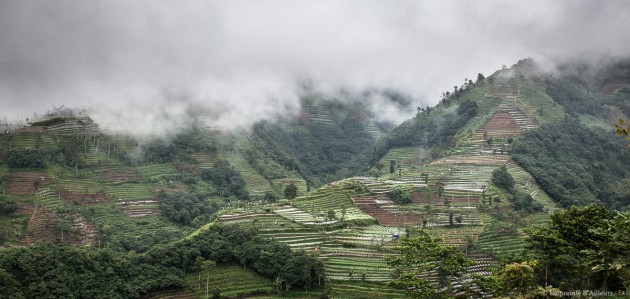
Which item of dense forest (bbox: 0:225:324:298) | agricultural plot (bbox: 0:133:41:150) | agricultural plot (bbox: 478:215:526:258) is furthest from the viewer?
agricultural plot (bbox: 0:133:41:150)

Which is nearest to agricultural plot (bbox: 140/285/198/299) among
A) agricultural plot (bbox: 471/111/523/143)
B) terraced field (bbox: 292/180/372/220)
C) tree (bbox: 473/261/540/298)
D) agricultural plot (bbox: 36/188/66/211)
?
terraced field (bbox: 292/180/372/220)

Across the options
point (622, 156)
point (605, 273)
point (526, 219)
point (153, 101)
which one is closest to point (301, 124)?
point (153, 101)

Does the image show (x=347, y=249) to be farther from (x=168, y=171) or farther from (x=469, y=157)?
(x=168, y=171)

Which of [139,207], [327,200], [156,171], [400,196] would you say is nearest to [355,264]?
[327,200]

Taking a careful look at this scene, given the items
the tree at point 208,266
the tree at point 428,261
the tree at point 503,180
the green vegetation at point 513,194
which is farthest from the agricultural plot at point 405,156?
the tree at point 428,261

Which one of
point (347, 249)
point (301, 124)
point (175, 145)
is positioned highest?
point (301, 124)

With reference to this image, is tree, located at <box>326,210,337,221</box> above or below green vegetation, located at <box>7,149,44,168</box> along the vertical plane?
below

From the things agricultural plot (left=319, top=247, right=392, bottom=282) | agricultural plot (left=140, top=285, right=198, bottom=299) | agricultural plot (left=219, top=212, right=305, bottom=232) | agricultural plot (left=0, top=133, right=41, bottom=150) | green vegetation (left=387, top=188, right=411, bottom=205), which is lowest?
agricultural plot (left=140, top=285, right=198, bottom=299)

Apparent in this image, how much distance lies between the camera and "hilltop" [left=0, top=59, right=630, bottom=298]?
167 feet

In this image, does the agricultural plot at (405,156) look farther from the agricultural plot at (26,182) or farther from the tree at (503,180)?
the agricultural plot at (26,182)

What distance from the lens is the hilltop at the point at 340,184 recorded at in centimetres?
5100

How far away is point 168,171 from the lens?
90.7m

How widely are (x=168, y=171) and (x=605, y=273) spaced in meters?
78.0

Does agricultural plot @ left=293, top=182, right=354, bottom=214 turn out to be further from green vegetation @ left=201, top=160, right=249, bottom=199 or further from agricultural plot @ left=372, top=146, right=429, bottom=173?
agricultural plot @ left=372, top=146, right=429, bottom=173
